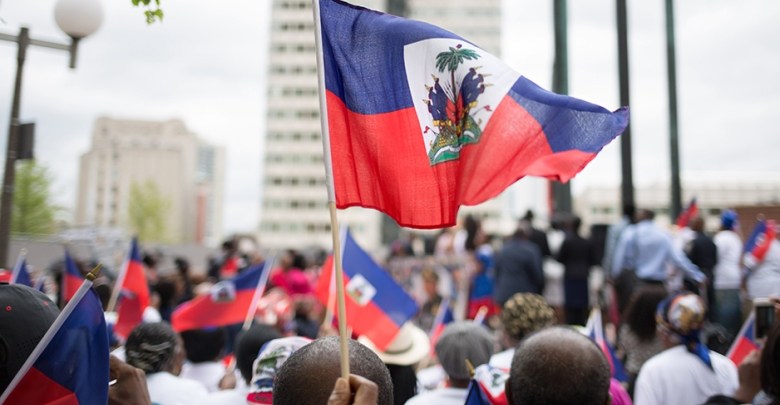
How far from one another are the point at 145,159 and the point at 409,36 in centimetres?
12718

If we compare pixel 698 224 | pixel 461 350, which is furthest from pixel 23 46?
pixel 698 224

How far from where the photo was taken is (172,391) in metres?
3.88

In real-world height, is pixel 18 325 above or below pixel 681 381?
above

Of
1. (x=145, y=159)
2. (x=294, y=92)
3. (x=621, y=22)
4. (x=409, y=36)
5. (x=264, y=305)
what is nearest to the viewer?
(x=409, y=36)

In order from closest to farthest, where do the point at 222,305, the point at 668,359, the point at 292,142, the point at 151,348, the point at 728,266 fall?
the point at 151,348 → the point at 668,359 → the point at 222,305 → the point at 728,266 → the point at 292,142

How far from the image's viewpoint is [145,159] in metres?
123

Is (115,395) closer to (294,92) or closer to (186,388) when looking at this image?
(186,388)

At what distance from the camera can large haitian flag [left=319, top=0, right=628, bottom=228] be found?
10.4 feet

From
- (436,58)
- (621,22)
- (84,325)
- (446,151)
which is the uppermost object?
(621,22)

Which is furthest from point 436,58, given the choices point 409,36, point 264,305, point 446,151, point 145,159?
point 145,159

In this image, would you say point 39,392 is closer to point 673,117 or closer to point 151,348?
point 151,348

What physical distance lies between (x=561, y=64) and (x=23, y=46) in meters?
11.4

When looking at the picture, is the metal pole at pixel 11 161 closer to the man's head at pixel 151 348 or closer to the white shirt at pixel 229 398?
the man's head at pixel 151 348

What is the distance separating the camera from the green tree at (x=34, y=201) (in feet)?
→ 108
